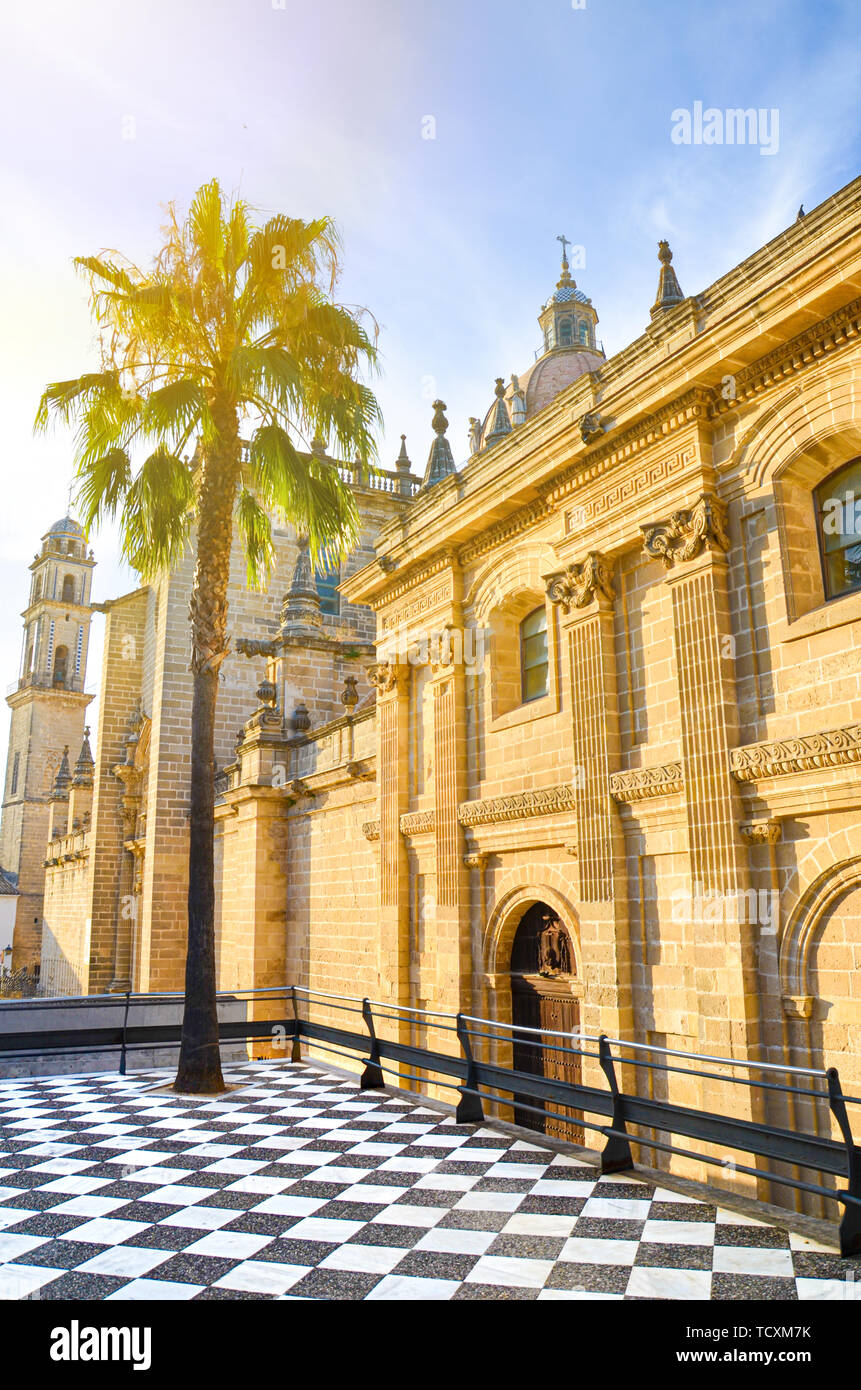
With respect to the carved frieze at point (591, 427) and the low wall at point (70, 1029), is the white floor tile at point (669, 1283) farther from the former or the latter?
the low wall at point (70, 1029)

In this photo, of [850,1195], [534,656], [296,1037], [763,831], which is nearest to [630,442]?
[534,656]

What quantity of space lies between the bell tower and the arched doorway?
45.9 meters

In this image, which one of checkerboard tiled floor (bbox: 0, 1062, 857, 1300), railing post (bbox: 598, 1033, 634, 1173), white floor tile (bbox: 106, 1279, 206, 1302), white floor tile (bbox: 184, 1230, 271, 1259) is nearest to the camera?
white floor tile (bbox: 106, 1279, 206, 1302)

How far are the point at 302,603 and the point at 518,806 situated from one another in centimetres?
1096

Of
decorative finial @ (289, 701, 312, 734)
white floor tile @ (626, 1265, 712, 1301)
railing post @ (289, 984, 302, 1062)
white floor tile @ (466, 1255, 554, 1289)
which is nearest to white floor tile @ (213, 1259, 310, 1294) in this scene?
white floor tile @ (466, 1255, 554, 1289)

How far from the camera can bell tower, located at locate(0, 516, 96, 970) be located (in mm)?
55062

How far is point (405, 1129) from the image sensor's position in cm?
922

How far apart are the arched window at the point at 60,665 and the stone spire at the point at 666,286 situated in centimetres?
5425

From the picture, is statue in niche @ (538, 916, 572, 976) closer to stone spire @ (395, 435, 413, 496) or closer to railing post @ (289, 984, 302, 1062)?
railing post @ (289, 984, 302, 1062)

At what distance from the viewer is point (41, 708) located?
57750 mm

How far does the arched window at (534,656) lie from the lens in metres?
12.8

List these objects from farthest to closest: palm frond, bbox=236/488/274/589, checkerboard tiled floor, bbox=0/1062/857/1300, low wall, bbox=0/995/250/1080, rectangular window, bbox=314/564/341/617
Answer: rectangular window, bbox=314/564/341/617 < palm frond, bbox=236/488/274/589 < low wall, bbox=0/995/250/1080 < checkerboard tiled floor, bbox=0/1062/857/1300

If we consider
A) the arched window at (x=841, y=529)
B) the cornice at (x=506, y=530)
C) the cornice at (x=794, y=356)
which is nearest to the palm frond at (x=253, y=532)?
the cornice at (x=506, y=530)
